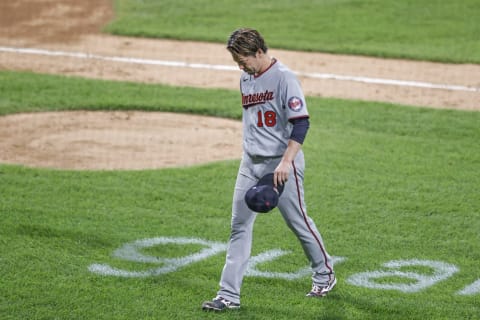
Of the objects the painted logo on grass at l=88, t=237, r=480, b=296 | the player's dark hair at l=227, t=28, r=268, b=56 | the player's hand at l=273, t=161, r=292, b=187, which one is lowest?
the painted logo on grass at l=88, t=237, r=480, b=296

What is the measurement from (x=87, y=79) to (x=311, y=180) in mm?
5083

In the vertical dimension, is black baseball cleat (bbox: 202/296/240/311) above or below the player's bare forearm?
below

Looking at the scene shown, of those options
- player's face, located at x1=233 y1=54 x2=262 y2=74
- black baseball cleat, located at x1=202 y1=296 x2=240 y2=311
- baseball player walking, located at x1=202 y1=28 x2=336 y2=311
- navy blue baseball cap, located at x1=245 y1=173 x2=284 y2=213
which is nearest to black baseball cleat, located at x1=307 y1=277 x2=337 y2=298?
baseball player walking, located at x1=202 y1=28 x2=336 y2=311

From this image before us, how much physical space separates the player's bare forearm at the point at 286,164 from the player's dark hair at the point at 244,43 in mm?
629

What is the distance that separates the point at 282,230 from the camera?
26.4 feet

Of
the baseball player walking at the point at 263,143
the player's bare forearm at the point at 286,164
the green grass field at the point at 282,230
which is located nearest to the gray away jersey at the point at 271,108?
the baseball player walking at the point at 263,143

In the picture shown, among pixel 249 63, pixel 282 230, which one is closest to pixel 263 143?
pixel 249 63

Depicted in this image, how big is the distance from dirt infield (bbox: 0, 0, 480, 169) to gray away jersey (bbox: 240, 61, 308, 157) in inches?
150

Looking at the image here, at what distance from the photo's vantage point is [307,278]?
275 inches

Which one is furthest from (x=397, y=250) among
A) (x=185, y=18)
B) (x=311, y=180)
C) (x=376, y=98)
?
(x=185, y=18)

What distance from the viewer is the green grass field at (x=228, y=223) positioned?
649 cm

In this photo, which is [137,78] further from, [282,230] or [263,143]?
[263,143]

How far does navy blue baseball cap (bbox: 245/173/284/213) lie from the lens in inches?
235

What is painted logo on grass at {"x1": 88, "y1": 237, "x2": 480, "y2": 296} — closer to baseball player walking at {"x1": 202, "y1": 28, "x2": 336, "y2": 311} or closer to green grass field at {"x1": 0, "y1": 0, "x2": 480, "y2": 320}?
green grass field at {"x1": 0, "y1": 0, "x2": 480, "y2": 320}
